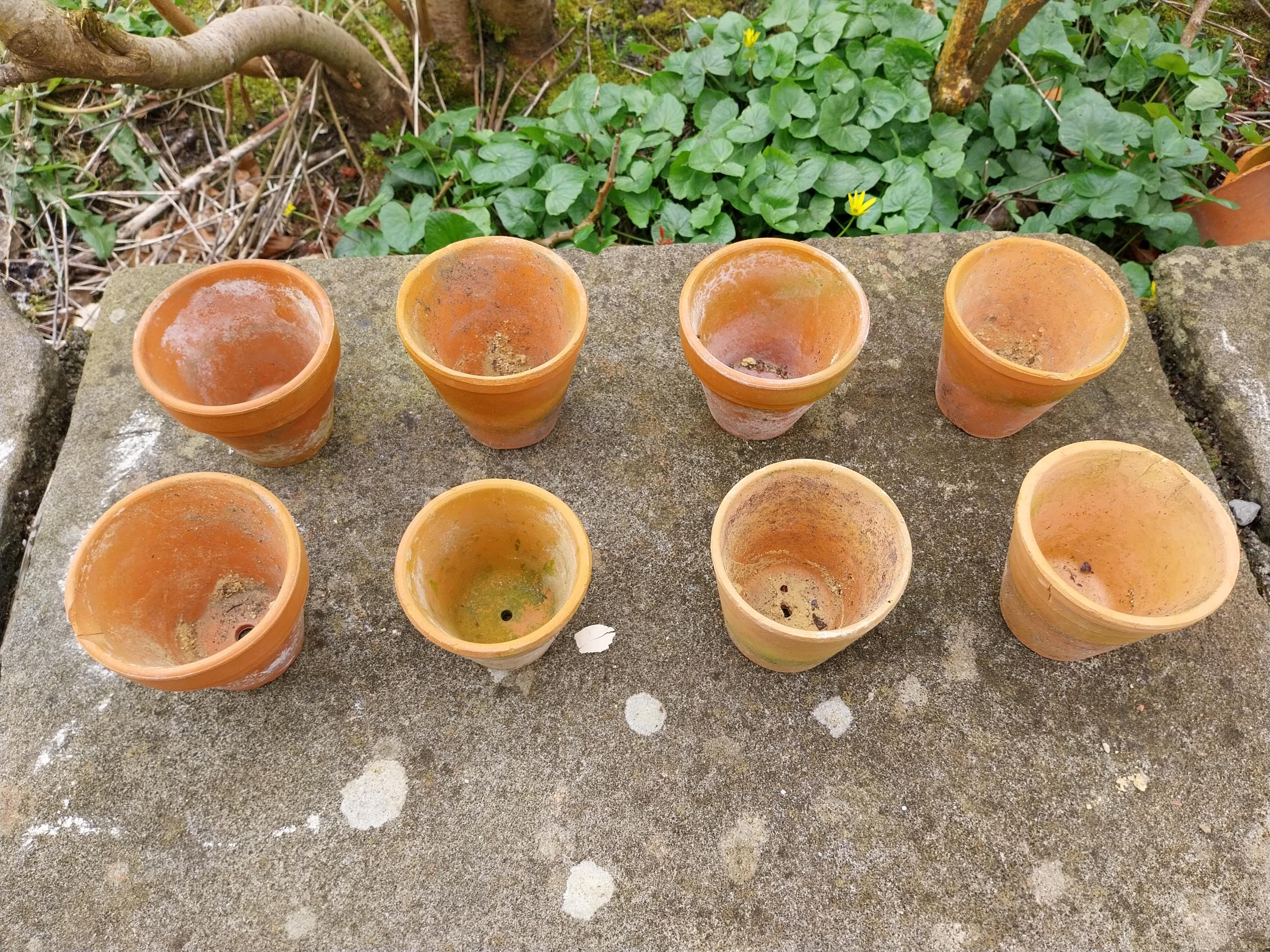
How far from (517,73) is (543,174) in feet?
2.30

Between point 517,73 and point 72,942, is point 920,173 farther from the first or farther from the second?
point 72,942

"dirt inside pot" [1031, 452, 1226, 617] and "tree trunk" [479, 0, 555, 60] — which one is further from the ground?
"tree trunk" [479, 0, 555, 60]

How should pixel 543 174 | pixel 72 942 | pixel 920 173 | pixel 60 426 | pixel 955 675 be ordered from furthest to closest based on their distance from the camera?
pixel 543 174, pixel 920 173, pixel 60 426, pixel 955 675, pixel 72 942

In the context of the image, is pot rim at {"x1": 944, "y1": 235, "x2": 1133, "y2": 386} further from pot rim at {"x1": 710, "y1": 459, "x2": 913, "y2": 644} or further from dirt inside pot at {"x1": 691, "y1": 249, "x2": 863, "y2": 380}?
pot rim at {"x1": 710, "y1": 459, "x2": 913, "y2": 644}

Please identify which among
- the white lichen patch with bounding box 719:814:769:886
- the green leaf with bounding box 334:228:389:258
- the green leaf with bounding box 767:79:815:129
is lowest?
the white lichen patch with bounding box 719:814:769:886

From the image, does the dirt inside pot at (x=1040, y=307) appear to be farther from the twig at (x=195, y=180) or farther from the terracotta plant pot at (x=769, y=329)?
the twig at (x=195, y=180)

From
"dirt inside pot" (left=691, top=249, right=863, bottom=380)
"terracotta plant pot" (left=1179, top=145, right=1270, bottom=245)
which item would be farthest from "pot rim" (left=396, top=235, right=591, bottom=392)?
"terracotta plant pot" (left=1179, top=145, right=1270, bottom=245)

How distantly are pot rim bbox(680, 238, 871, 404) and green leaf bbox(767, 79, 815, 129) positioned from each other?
34.7 inches

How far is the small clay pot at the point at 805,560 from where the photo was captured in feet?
5.21

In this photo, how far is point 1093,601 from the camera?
165cm

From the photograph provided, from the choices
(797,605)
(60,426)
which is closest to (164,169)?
(60,426)

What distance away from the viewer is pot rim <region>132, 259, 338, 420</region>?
1.79 meters

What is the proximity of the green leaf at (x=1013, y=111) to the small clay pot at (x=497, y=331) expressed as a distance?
174cm

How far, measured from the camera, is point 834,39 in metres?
→ 2.72
